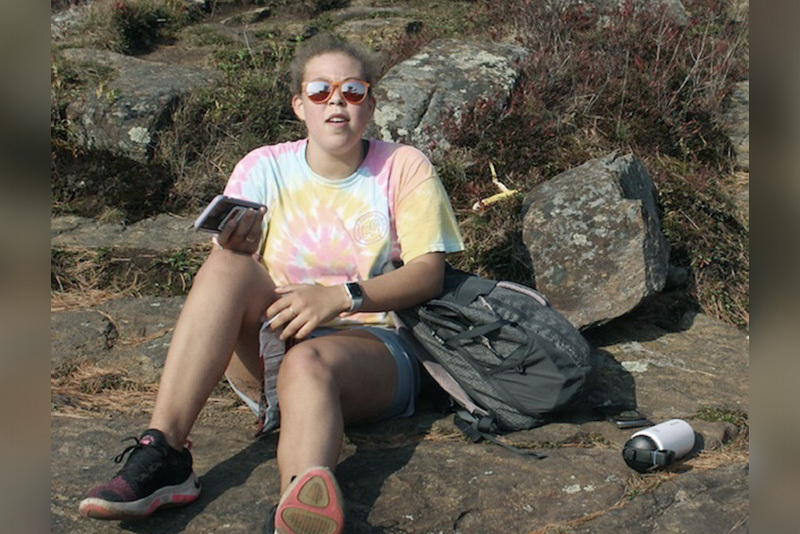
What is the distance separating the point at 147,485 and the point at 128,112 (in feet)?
13.6

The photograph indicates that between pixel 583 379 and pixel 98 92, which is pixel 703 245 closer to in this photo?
pixel 583 379

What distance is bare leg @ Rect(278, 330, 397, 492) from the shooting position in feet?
9.42

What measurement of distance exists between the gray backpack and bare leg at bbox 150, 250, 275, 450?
67cm

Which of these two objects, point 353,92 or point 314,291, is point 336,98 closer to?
point 353,92

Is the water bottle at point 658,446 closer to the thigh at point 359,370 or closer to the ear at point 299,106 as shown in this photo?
the thigh at point 359,370

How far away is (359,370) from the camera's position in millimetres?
3238

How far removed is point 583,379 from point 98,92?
460 centimetres

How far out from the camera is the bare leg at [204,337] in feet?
10.0

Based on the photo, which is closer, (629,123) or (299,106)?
(299,106)

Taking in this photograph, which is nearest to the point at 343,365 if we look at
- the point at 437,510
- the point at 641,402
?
the point at 437,510

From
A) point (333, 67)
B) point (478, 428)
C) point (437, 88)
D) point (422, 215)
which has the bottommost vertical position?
point (478, 428)

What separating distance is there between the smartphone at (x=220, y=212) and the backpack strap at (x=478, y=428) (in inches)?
46.6

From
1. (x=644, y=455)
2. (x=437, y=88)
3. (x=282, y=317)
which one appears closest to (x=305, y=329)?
(x=282, y=317)

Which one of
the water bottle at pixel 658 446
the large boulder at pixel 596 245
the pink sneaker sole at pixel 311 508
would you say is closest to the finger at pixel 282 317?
the pink sneaker sole at pixel 311 508
